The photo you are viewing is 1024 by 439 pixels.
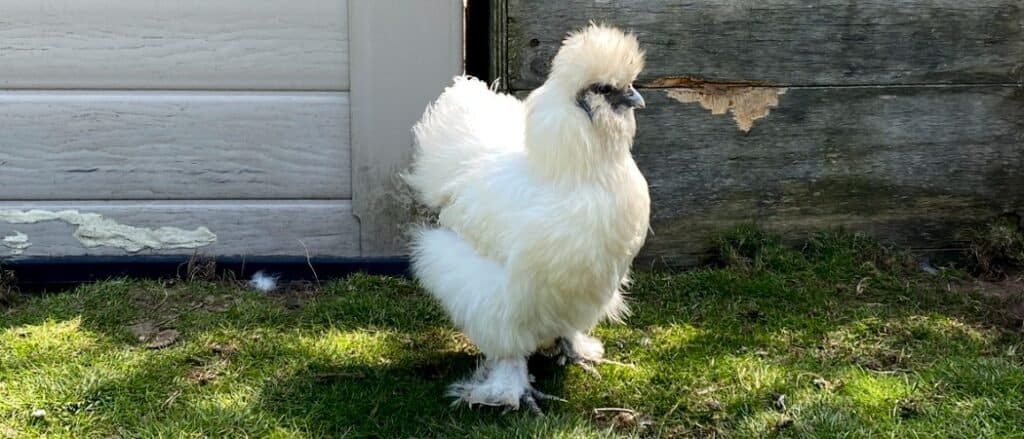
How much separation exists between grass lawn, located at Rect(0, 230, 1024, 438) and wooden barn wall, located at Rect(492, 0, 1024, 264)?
21 centimetres

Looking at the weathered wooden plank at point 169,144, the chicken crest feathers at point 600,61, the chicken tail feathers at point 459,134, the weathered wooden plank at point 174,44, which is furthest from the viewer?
the weathered wooden plank at point 169,144

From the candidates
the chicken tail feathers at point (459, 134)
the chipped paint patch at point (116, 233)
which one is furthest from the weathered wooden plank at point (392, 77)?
the chipped paint patch at point (116, 233)

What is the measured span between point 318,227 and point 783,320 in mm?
2249

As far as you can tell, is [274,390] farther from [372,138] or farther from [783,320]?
[783,320]

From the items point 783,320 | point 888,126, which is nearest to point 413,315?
point 783,320

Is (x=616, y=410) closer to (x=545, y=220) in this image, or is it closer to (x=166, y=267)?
(x=545, y=220)

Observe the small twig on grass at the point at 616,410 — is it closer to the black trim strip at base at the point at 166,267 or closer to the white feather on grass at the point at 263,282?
the black trim strip at base at the point at 166,267

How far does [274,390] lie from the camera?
10.1 feet

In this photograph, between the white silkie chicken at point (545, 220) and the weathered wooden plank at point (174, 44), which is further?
the weathered wooden plank at point (174, 44)

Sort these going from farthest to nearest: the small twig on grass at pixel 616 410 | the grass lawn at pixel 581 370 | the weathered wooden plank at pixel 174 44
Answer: the weathered wooden plank at pixel 174 44 < the small twig on grass at pixel 616 410 < the grass lawn at pixel 581 370

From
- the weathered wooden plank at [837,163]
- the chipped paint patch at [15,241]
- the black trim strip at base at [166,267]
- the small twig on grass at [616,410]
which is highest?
the weathered wooden plank at [837,163]

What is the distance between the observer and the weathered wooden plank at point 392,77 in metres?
4.09

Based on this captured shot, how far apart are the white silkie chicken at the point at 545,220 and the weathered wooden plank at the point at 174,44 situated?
132 cm

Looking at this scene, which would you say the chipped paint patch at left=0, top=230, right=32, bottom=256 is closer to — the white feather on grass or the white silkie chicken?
the white feather on grass
